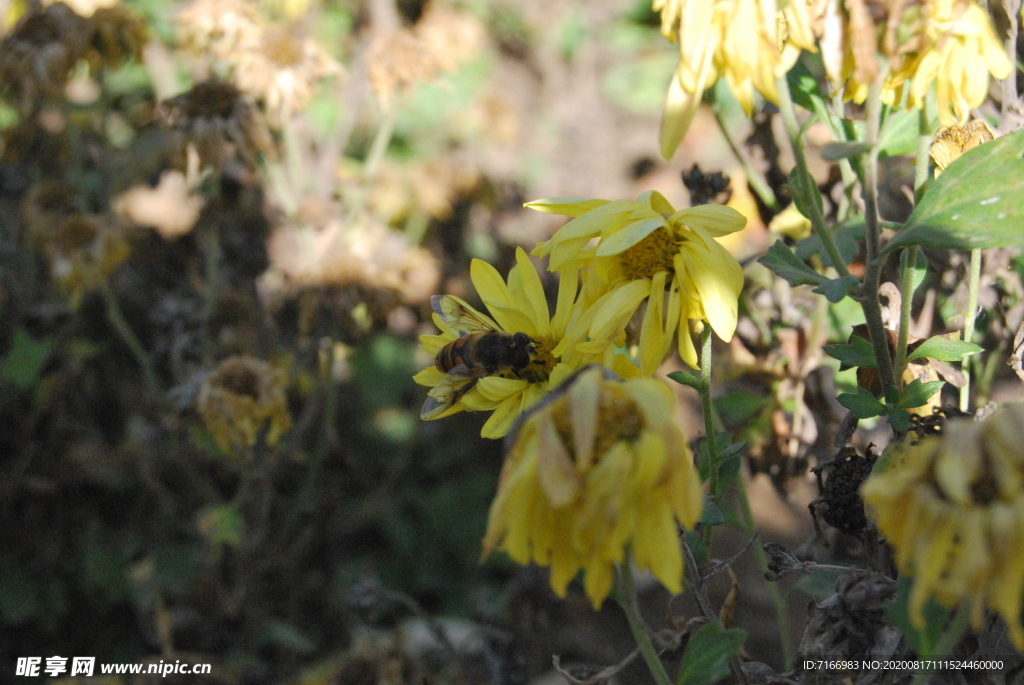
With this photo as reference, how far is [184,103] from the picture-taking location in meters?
2.14

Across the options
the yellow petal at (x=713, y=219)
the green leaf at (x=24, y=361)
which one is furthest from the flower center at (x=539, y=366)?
the green leaf at (x=24, y=361)

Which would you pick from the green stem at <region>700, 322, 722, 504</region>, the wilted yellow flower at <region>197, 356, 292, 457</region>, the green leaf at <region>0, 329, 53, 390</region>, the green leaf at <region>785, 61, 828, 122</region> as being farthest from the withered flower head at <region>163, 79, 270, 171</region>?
the green stem at <region>700, 322, 722, 504</region>

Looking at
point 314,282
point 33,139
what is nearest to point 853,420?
point 314,282

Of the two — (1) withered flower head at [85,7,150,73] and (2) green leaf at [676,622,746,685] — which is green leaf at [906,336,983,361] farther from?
(1) withered flower head at [85,7,150,73]

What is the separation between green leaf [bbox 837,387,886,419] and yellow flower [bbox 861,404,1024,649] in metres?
0.41

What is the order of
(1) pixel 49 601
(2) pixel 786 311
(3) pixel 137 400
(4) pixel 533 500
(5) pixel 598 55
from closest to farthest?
(4) pixel 533 500, (2) pixel 786 311, (1) pixel 49 601, (3) pixel 137 400, (5) pixel 598 55

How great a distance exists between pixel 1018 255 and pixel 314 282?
1.81 meters

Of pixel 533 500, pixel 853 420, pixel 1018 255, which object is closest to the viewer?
pixel 533 500

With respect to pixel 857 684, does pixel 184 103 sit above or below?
above

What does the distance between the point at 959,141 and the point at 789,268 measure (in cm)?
43

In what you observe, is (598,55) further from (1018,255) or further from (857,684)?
(857,684)

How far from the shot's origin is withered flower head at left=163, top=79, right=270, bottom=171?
2098mm

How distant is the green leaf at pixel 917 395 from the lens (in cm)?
101

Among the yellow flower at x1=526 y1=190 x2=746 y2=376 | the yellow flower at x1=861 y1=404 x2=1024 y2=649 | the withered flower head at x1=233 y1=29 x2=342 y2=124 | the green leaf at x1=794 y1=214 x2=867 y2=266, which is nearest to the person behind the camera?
the yellow flower at x1=861 y1=404 x2=1024 y2=649
